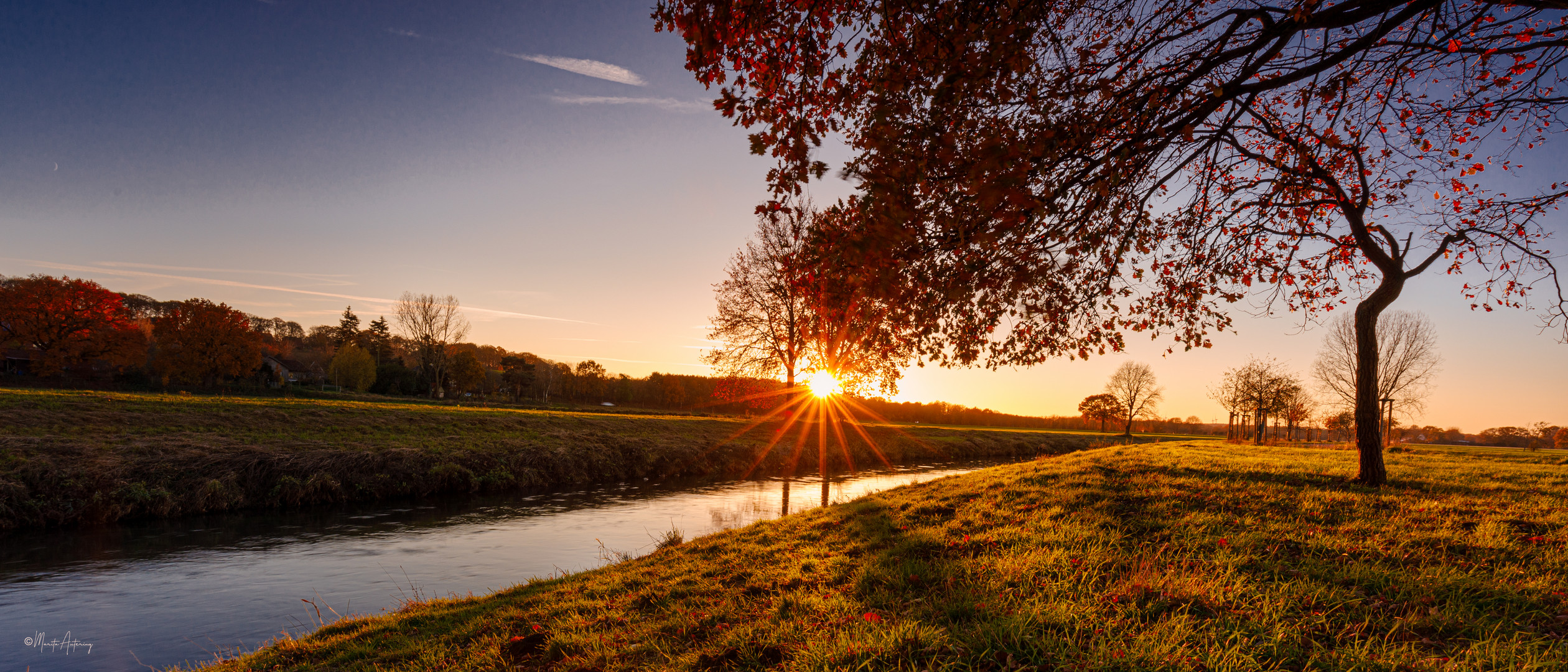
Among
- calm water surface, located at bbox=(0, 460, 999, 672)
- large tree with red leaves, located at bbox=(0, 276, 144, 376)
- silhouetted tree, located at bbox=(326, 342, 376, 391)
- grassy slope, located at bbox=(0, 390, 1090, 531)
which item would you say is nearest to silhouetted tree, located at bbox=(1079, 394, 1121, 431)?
grassy slope, located at bbox=(0, 390, 1090, 531)

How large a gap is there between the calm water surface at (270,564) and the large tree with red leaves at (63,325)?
5294 centimetres

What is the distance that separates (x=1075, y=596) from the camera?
4.61 metres

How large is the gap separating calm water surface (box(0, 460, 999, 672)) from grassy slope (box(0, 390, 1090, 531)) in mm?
1152

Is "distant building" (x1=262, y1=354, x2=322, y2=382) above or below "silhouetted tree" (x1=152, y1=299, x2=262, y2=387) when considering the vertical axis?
below

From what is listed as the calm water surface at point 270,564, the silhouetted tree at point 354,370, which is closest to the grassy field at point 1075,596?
the calm water surface at point 270,564

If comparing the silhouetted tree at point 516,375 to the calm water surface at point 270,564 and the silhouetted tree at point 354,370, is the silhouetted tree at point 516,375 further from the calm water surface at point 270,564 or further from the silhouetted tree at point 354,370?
the calm water surface at point 270,564

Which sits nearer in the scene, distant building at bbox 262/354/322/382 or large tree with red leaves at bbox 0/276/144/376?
large tree with red leaves at bbox 0/276/144/376

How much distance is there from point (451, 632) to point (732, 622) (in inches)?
138

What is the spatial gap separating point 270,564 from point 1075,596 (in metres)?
15.0

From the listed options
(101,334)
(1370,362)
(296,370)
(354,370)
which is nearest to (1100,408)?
(1370,362)

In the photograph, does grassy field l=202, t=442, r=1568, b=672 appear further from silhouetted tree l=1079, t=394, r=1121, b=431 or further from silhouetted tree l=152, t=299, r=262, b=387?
silhouetted tree l=1079, t=394, r=1121, b=431

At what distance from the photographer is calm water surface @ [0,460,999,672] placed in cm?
834

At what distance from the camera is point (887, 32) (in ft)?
18.3

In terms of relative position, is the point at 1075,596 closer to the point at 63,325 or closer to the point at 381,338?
the point at 63,325
